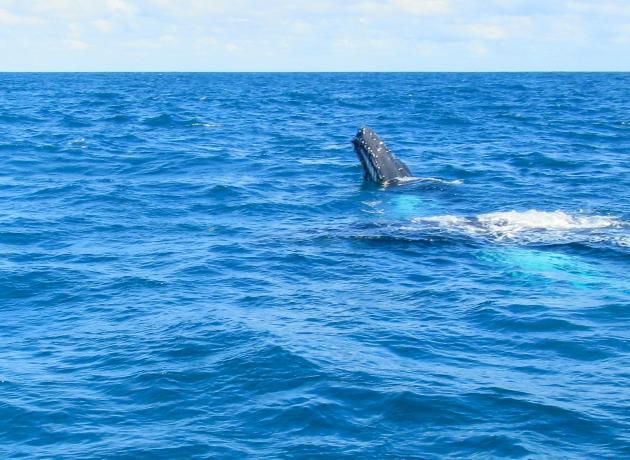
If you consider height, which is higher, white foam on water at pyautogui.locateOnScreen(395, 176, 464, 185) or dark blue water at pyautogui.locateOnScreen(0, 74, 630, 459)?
white foam on water at pyautogui.locateOnScreen(395, 176, 464, 185)

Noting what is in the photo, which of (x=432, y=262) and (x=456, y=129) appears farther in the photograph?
(x=456, y=129)

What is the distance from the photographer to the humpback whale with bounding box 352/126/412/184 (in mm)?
36875

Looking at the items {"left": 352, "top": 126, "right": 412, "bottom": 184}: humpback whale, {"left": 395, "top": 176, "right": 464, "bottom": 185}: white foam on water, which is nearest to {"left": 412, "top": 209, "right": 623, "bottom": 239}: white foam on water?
{"left": 395, "top": 176, "right": 464, "bottom": 185}: white foam on water

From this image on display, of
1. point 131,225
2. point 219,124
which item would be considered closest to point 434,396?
point 131,225

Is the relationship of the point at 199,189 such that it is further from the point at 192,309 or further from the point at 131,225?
the point at 192,309

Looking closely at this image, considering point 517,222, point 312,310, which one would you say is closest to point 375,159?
point 517,222

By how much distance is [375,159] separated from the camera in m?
37.3

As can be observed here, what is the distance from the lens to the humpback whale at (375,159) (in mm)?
36875

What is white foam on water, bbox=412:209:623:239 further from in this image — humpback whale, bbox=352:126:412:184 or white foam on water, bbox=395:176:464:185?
humpback whale, bbox=352:126:412:184

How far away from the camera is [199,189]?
36844mm

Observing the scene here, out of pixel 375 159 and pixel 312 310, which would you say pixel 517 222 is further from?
pixel 312 310

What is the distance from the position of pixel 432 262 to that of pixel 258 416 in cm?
1076

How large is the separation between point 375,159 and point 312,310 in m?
18.5

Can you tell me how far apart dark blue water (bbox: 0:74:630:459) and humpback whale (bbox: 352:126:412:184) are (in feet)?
2.91
